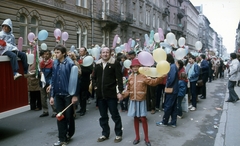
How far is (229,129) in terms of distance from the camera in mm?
5789

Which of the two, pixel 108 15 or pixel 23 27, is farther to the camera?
pixel 108 15

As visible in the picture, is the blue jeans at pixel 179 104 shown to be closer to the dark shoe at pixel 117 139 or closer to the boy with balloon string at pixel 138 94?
the boy with balloon string at pixel 138 94

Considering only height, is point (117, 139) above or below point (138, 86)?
below

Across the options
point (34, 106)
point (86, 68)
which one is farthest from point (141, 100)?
point (34, 106)

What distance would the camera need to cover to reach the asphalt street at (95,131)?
5094mm

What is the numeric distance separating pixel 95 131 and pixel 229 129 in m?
3.29

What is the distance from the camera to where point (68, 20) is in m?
18.9

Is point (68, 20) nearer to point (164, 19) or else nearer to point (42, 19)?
point (42, 19)

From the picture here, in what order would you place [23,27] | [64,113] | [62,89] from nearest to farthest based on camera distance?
1. [62,89]
2. [64,113]
3. [23,27]

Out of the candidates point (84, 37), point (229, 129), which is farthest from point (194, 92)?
point (84, 37)

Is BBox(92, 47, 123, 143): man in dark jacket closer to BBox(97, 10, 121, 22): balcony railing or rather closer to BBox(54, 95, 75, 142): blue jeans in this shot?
BBox(54, 95, 75, 142): blue jeans

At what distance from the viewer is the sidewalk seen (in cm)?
494

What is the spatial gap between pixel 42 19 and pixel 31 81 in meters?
9.85

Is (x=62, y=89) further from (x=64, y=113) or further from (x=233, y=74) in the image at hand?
(x=233, y=74)
